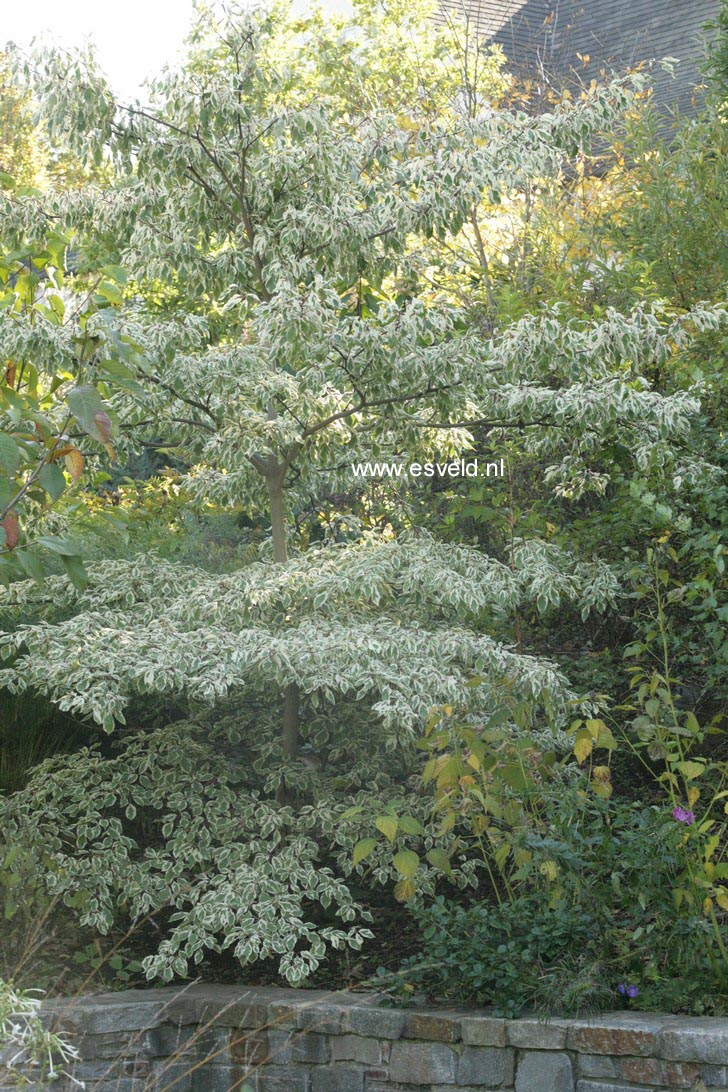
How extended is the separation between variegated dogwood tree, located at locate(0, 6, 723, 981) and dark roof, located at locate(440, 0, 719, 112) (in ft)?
30.3

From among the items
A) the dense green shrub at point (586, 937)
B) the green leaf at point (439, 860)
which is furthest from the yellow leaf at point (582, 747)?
the green leaf at point (439, 860)

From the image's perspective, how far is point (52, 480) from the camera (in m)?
2.52

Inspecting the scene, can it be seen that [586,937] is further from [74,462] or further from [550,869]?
[74,462]

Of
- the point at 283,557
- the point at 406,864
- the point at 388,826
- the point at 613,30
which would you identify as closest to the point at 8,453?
the point at 388,826

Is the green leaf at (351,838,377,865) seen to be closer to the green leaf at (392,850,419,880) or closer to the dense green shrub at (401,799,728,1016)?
the green leaf at (392,850,419,880)

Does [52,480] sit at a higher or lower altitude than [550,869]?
higher

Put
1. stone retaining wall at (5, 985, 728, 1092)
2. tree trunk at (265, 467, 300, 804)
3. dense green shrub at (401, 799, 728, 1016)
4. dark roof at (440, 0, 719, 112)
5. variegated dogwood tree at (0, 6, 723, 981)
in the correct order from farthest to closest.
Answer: dark roof at (440, 0, 719, 112)
tree trunk at (265, 467, 300, 804)
variegated dogwood tree at (0, 6, 723, 981)
dense green shrub at (401, 799, 728, 1016)
stone retaining wall at (5, 985, 728, 1092)

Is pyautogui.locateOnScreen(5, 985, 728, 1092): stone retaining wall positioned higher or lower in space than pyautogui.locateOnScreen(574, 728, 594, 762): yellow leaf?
lower

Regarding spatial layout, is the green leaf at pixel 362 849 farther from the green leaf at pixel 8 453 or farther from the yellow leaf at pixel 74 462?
the green leaf at pixel 8 453

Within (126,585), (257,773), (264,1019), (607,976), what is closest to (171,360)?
(126,585)

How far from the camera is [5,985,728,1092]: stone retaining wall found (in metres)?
3.24

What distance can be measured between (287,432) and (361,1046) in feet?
7.12

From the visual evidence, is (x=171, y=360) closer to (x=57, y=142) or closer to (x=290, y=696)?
(x=57, y=142)

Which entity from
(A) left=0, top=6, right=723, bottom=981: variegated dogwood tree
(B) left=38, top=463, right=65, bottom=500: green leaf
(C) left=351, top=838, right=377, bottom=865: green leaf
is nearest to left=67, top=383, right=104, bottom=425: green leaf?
(B) left=38, top=463, right=65, bottom=500: green leaf
